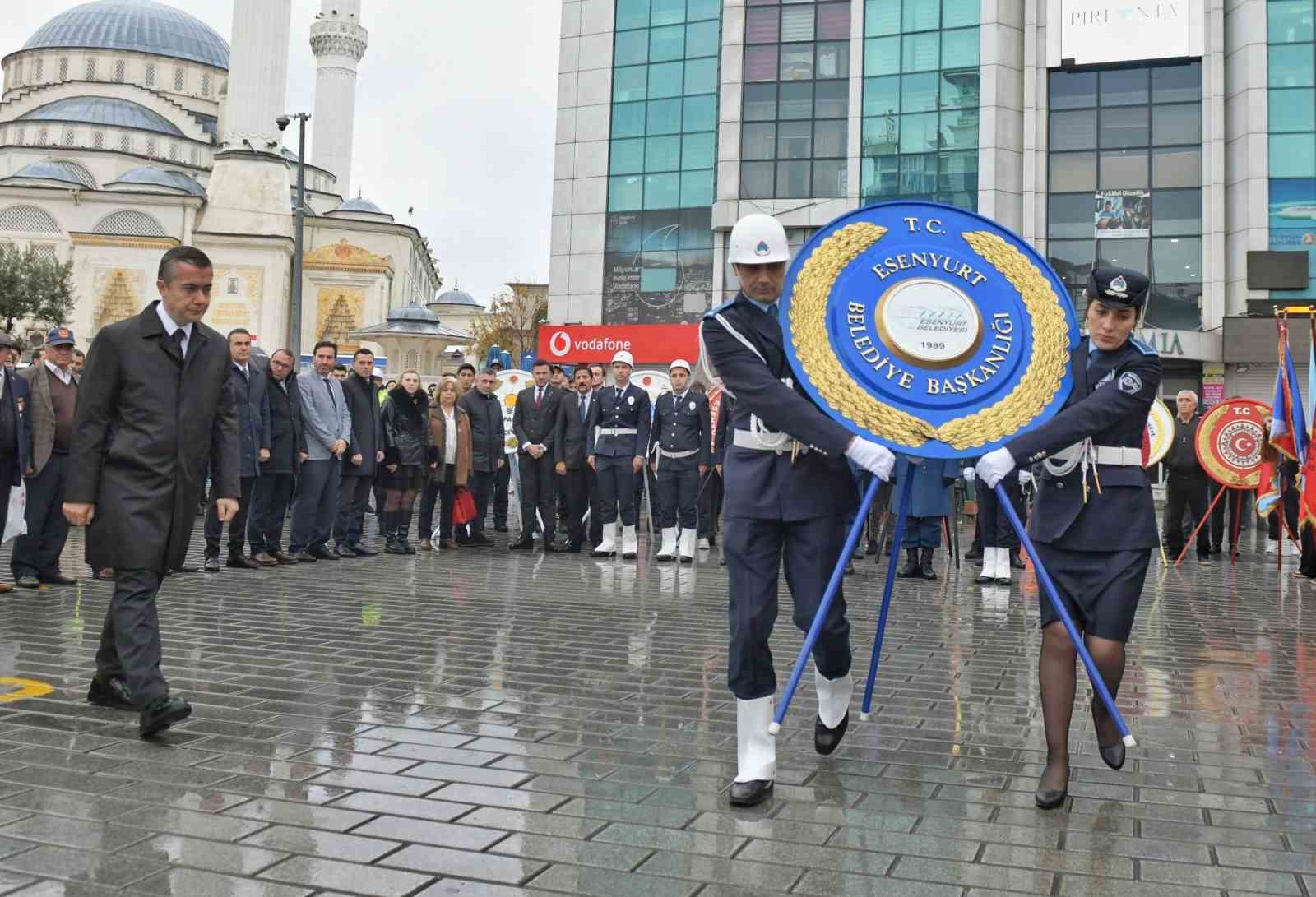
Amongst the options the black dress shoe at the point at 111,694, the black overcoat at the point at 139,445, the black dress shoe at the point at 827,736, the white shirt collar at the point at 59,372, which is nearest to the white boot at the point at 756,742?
the black dress shoe at the point at 827,736

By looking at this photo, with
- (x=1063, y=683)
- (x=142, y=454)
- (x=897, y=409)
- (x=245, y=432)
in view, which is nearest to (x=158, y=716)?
(x=142, y=454)

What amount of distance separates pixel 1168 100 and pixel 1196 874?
42.6 meters

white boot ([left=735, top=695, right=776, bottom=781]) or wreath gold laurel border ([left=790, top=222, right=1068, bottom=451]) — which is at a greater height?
wreath gold laurel border ([left=790, top=222, right=1068, bottom=451])

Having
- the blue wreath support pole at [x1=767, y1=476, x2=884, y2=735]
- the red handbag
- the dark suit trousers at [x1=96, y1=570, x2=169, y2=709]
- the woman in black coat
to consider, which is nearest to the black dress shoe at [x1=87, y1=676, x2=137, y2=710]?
the dark suit trousers at [x1=96, y1=570, x2=169, y2=709]

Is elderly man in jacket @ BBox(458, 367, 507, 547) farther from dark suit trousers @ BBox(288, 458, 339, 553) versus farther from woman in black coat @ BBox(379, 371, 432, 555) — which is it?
dark suit trousers @ BBox(288, 458, 339, 553)

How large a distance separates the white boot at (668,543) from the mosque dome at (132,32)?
99863 millimetres

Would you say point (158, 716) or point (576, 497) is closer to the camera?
point (158, 716)

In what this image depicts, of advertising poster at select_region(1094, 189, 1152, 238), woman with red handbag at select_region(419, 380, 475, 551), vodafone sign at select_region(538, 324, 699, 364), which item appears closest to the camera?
woman with red handbag at select_region(419, 380, 475, 551)

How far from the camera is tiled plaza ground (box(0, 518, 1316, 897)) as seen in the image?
3656mm

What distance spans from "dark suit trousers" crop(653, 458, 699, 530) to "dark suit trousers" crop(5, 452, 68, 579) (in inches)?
267

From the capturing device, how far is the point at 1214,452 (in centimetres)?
1694

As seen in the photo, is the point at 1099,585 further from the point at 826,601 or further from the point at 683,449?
the point at 683,449

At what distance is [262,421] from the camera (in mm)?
12422

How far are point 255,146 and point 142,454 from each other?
77725mm
